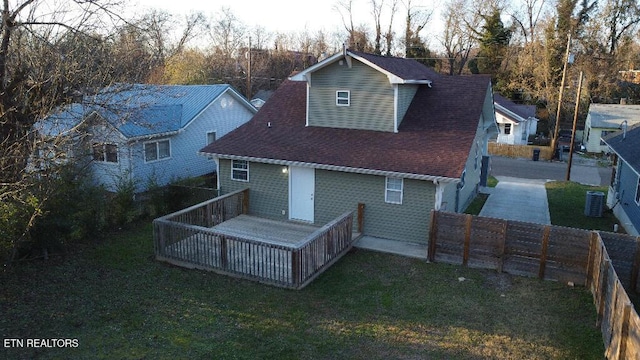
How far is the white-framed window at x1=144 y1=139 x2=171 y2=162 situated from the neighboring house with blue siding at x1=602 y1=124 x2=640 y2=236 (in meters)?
17.8

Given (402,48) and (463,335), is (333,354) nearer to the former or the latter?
(463,335)

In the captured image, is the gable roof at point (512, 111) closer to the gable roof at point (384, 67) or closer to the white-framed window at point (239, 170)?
the gable roof at point (384, 67)

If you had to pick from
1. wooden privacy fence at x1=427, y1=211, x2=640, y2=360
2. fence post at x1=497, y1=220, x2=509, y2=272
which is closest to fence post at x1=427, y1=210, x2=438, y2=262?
wooden privacy fence at x1=427, y1=211, x2=640, y2=360

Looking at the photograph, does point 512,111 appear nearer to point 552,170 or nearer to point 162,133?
point 552,170

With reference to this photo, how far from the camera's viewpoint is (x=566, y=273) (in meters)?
11.5

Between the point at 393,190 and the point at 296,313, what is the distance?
5864 mm

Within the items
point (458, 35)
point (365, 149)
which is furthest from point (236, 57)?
point (365, 149)

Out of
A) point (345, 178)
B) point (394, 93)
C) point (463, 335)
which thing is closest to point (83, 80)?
point (345, 178)

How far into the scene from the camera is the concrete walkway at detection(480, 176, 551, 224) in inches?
698

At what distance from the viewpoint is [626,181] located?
16.8m

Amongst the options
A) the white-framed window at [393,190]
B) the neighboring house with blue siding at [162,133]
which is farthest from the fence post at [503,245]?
the neighboring house with blue siding at [162,133]

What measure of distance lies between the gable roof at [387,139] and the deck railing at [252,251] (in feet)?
7.74

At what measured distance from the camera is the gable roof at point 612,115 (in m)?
37.5

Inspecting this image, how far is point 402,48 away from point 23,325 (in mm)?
52300
